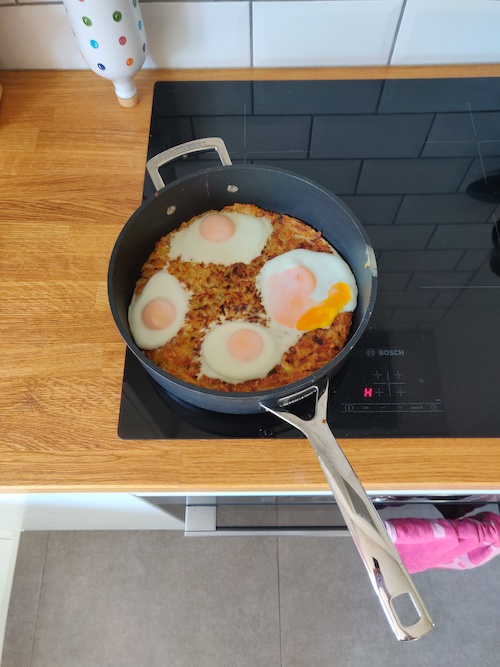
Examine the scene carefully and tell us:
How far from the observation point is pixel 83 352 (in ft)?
2.52

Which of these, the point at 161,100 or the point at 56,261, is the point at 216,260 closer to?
the point at 56,261

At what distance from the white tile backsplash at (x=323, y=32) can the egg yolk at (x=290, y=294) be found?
47cm

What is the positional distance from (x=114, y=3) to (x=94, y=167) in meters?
0.25

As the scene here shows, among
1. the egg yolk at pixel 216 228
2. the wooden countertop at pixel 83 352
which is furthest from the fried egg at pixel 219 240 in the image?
the wooden countertop at pixel 83 352

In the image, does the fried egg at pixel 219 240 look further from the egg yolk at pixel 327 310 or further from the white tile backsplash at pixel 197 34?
the white tile backsplash at pixel 197 34

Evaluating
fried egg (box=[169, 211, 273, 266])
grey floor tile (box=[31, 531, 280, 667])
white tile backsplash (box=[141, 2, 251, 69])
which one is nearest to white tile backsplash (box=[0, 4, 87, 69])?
white tile backsplash (box=[141, 2, 251, 69])

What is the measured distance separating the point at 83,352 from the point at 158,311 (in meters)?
0.12

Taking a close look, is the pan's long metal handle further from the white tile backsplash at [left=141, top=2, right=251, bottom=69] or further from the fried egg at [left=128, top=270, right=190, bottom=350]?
the white tile backsplash at [left=141, top=2, right=251, bottom=69]

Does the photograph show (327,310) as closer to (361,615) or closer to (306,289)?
(306,289)

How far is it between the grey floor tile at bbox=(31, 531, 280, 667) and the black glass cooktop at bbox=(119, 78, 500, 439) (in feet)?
3.10

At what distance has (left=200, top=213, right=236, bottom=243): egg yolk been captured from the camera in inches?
32.9

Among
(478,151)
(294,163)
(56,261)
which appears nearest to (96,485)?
(56,261)

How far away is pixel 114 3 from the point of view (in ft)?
2.52

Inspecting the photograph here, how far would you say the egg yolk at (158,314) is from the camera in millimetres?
763
